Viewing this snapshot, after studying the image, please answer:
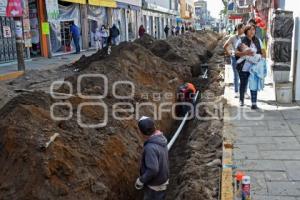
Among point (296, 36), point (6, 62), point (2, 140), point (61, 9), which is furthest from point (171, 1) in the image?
point (2, 140)

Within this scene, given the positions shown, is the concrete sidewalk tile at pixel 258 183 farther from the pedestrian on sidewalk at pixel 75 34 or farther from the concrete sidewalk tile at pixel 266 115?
the pedestrian on sidewalk at pixel 75 34

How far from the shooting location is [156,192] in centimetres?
512

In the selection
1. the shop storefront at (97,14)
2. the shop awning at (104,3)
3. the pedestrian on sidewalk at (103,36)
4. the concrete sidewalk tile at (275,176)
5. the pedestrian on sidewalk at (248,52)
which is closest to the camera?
the concrete sidewalk tile at (275,176)

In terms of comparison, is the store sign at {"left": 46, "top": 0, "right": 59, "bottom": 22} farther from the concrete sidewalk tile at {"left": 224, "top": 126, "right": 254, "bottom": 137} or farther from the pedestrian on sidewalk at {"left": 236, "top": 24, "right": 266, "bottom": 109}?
the concrete sidewalk tile at {"left": 224, "top": 126, "right": 254, "bottom": 137}

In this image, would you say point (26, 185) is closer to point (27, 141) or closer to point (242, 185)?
point (27, 141)

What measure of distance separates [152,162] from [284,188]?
1.61 meters

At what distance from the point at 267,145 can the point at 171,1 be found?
66701mm

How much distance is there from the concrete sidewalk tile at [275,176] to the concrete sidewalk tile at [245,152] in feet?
2.09

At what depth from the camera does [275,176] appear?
5379mm

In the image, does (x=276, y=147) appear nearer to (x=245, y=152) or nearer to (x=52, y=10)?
(x=245, y=152)

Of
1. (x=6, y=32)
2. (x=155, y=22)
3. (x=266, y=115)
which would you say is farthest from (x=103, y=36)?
(x=155, y=22)

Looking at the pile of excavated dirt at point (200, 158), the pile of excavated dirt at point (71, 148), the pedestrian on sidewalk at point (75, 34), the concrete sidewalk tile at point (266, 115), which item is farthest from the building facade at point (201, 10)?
the pile of excavated dirt at point (71, 148)

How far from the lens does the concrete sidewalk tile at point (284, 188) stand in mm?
4855

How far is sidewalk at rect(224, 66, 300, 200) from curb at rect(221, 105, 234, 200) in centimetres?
6
